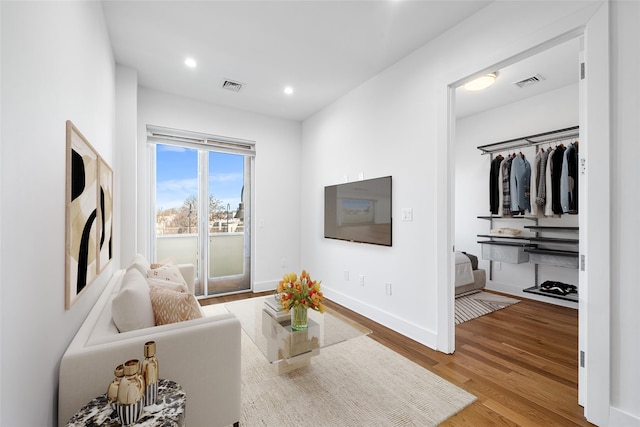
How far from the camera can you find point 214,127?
13.3 feet

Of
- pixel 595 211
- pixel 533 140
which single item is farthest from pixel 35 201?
pixel 533 140

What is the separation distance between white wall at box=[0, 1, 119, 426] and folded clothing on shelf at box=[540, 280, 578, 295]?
4.65 metres

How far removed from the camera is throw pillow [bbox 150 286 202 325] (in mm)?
1551

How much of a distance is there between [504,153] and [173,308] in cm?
476

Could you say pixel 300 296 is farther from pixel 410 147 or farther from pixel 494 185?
pixel 494 185

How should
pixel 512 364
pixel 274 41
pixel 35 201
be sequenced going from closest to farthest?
pixel 35 201
pixel 512 364
pixel 274 41

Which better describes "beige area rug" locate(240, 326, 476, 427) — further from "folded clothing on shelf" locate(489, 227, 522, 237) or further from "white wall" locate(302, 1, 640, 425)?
"folded clothing on shelf" locate(489, 227, 522, 237)

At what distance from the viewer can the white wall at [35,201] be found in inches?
31.5

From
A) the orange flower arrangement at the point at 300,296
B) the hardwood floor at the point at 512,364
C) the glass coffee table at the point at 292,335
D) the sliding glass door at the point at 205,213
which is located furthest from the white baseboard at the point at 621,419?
the sliding glass door at the point at 205,213

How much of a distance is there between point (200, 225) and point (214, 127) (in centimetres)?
143

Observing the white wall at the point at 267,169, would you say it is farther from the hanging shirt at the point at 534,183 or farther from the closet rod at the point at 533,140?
A: the hanging shirt at the point at 534,183

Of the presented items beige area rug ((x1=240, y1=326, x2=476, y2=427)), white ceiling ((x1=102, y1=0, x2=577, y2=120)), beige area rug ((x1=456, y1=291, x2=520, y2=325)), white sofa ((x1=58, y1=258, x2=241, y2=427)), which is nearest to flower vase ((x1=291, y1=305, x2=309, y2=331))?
beige area rug ((x1=240, y1=326, x2=476, y2=427))

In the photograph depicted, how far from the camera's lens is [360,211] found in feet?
11.4

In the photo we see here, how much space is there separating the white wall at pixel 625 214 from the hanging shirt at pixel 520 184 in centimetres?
246
